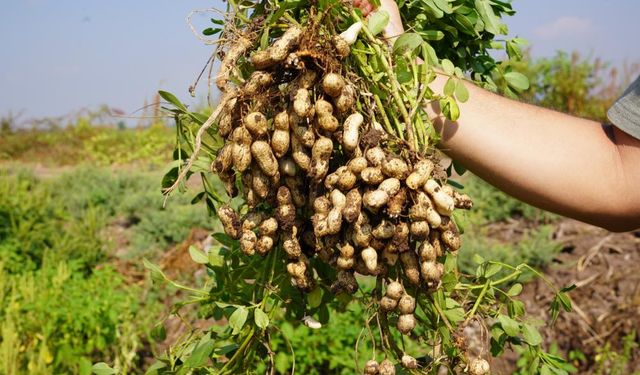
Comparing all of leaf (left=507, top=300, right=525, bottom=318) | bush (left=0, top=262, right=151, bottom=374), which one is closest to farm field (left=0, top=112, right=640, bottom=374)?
bush (left=0, top=262, right=151, bottom=374)

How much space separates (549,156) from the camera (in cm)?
157

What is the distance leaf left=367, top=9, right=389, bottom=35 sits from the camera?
124 centimetres

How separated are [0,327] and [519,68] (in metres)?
7.88

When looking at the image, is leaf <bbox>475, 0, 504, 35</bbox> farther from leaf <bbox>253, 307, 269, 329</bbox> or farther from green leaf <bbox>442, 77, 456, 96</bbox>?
leaf <bbox>253, 307, 269, 329</bbox>

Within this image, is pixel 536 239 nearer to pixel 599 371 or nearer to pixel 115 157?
pixel 599 371

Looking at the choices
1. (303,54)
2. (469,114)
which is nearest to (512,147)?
(469,114)

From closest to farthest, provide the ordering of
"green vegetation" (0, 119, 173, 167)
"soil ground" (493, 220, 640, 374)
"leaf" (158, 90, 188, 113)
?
1. "leaf" (158, 90, 188, 113)
2. "soil ground" (493, 220, 640, 374)
3. "green vegetation" (0, 119, 173, 167)

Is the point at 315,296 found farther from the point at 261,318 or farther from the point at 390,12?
the point at 390,12

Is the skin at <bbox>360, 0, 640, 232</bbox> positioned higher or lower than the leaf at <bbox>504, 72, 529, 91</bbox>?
lower

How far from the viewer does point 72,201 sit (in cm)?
644

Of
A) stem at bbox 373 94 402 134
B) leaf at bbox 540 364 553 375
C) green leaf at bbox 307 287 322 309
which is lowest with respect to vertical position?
leaf at bbox 540 364 553 375

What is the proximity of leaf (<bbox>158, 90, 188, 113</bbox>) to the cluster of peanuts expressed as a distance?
18 centimetres

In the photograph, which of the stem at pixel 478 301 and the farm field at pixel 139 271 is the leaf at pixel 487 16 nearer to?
the stem at pixel 478 301

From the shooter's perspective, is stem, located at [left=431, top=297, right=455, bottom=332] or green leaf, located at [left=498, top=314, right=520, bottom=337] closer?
stem, located at [left=431, top=297, right=455, bottom=332]
